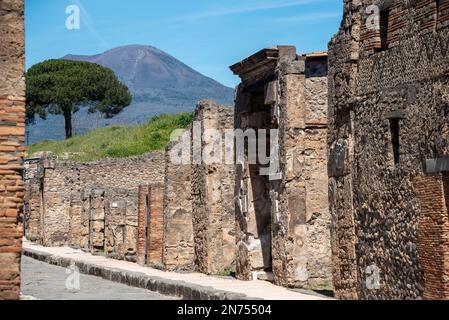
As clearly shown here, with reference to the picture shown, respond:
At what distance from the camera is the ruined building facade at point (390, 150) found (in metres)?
10.2

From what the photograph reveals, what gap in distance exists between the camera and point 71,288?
16.2 meters

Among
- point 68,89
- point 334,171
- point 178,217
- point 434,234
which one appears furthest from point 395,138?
point 68,89

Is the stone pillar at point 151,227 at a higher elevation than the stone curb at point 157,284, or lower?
higher

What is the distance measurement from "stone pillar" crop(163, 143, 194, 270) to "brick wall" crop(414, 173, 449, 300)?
10.5m

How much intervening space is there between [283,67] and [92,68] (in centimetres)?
5658

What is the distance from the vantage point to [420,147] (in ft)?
34.6

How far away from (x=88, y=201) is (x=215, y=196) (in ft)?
37.4

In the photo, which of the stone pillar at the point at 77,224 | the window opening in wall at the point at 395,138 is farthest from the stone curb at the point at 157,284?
the stone pillar at the point at 77,224

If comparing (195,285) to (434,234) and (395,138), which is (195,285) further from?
(434,234)

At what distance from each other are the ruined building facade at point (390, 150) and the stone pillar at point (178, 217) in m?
7.96

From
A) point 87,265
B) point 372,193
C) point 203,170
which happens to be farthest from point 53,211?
point 372,193

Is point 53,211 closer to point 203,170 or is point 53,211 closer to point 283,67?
point 203,170

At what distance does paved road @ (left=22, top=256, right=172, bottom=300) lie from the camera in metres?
14.4

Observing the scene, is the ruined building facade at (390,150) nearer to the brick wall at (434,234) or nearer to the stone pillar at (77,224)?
the brick wall at (434,234)
